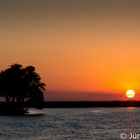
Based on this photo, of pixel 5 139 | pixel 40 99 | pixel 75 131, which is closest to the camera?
pixel 5 139

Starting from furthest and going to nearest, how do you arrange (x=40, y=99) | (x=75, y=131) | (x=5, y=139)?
(x=40, y=99) → (x=75, y=131) → (x=5, y=139)

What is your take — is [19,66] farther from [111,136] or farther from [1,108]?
[111,136]

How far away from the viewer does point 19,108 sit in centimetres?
12269

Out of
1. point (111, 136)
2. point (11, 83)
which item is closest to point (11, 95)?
point (11, 83)

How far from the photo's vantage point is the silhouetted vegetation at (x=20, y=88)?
398 feet

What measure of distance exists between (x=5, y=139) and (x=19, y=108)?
61618 millimetres

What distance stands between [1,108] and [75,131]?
179ft

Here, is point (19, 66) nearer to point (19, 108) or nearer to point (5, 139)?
point (19, 108)

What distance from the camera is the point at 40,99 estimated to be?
119562 mm

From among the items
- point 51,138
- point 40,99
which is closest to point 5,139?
point 51,138

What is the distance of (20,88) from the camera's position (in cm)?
12225

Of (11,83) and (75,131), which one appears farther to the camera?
(11,83)

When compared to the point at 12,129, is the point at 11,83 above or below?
above

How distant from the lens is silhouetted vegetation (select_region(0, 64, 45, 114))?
4774 inches
